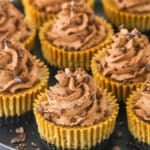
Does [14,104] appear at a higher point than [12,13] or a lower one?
lower

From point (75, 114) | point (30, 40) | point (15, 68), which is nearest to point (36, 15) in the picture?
point (30, 40)

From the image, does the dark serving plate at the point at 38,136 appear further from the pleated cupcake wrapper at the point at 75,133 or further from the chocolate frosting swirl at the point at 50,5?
the chocolate frosting swirl at the point at 50,5

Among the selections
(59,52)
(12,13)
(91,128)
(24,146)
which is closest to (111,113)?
(91,128)

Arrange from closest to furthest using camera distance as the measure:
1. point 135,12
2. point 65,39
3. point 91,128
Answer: point 91,128
point 65,39
point 135,12

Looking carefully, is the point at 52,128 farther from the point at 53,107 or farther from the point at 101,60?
the point at 101,60

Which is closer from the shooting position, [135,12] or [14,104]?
[14,104]

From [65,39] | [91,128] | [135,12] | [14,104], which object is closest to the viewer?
[91,128]

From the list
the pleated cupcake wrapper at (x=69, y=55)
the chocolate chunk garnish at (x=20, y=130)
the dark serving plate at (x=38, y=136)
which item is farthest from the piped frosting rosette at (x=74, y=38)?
the chocolate chunk garnish at (x=20, y=130)
